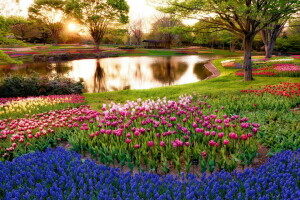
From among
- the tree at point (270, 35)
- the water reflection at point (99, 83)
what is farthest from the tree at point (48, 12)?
the tree at point (270, 35)

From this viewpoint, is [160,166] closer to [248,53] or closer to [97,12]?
[248,53]

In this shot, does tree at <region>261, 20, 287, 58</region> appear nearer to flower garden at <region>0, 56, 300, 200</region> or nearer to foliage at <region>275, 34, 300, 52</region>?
foliage at <region>275, 34, 300, 52</region>

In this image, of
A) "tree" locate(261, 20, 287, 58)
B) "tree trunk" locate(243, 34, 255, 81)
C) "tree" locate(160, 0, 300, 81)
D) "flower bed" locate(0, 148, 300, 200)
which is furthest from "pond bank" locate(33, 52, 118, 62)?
"flower bed" locate(0, 148, 300, 200)

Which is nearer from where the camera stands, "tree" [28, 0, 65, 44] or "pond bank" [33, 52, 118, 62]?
"pond bank" [33, 52, 118, 62]

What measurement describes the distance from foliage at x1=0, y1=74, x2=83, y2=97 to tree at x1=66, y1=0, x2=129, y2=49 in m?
40.7

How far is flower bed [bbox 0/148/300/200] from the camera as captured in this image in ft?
10.9

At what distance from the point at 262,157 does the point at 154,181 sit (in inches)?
133

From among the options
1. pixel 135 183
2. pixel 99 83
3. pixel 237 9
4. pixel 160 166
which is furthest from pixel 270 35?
pixel 135 183

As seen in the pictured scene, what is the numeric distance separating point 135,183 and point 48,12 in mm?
75885

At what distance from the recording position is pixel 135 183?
11.6 feet

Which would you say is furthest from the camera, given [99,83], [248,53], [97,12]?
[97,12]

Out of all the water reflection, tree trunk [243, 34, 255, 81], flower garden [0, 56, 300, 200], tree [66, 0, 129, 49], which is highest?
tree [66, 0, 129, 49]

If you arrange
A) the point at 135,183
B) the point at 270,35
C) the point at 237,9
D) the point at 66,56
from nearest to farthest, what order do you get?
the point at 135,183 → the point at 237,9 → the point at 270,35 → the point at 66,56

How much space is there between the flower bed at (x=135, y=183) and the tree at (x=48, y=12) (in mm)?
71134
